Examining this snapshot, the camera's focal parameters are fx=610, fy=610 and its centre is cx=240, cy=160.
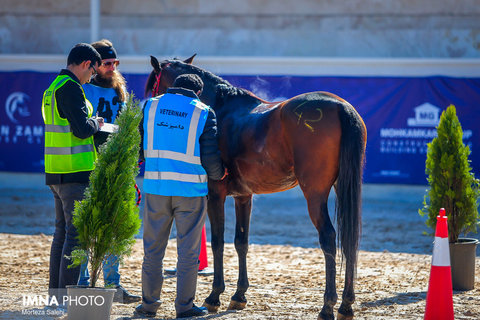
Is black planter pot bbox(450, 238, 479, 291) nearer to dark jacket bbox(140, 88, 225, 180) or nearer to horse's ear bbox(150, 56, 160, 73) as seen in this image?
dark jacket bbox(140, 88, 225, 180)

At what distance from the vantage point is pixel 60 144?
4.93 m

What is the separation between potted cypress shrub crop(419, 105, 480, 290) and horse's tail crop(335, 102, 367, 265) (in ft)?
5.59

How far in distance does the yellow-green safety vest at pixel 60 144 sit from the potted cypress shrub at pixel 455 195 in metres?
3.46

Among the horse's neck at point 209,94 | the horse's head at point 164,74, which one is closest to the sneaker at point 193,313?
the horse's neck at point 209,94

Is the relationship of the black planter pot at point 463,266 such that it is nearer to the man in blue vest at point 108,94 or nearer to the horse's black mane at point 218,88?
the horse's black mane at point 218,88

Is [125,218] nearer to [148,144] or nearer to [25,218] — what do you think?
[148,144]

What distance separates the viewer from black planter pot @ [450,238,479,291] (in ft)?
19.7

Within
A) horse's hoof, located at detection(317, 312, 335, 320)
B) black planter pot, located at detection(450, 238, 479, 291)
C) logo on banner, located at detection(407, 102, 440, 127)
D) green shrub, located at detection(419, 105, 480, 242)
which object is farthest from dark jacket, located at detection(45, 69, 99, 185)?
logo on banner, located at detection(407, 102, 440, 127)

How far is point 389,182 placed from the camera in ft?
41.7

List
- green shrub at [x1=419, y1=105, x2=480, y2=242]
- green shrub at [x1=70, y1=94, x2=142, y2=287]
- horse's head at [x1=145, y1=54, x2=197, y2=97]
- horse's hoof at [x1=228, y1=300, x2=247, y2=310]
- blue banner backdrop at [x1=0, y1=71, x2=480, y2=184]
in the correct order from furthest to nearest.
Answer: blue banner backdrop at [x1=0, y1=71, x2=480, y2=184] < green shrub at [x1=419, y1=105, x2=480, y2=242] < horse's head at [x1=145, y1=54, x2=197, y2=97] < horse's hoof at [x1=228, y1=300, x2=247, y2=310] < green shrub at [x1=70, y1=94, x2=142, y2=287]

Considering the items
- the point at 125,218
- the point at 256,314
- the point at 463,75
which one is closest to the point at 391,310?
the point at 256,314

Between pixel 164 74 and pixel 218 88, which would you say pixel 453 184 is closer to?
pixel 218 88

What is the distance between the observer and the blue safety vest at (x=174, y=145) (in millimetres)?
4777

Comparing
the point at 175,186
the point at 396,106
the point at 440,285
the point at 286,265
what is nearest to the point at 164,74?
the point at 175,186
